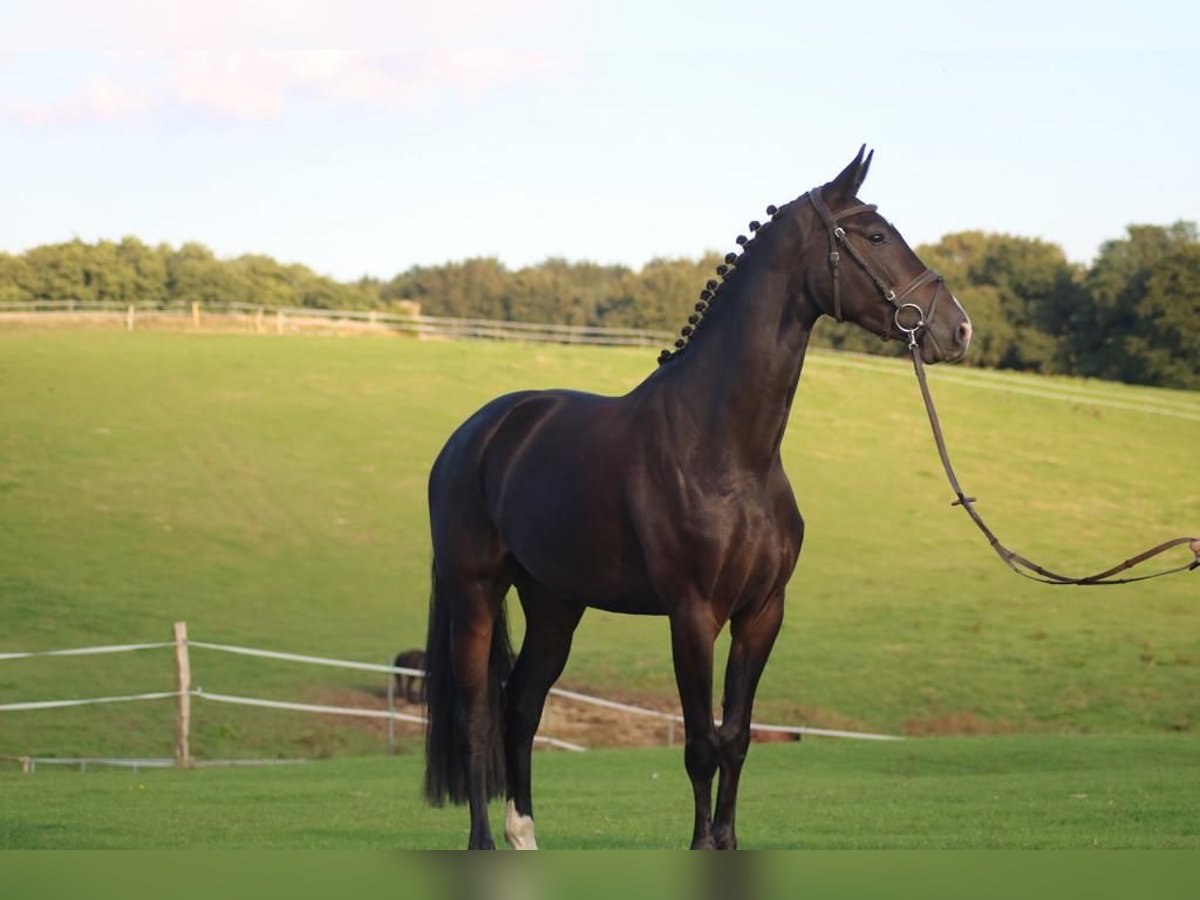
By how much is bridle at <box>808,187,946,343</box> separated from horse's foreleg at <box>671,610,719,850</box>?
3.99 ft

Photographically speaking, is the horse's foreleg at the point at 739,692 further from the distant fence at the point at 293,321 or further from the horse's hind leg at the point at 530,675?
the distant fence at the point at 293,321

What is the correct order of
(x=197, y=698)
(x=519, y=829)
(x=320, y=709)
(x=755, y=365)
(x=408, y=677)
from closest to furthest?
(x=755, y=365) → (x=519, y=829) → (x=320, y=709) → (x=197, y=698) → (x=408, y=677)

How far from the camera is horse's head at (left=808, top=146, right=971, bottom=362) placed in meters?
5.27

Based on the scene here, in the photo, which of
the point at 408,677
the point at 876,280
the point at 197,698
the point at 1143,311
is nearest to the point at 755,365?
the point at 876,280

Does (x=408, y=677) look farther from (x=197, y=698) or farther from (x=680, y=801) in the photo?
(x=680, y=801)

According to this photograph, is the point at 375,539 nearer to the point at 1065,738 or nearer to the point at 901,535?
the point at 901,535

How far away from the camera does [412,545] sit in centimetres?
3381

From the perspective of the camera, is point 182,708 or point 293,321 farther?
point 293,321

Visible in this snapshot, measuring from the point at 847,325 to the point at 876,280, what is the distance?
59.1 metres

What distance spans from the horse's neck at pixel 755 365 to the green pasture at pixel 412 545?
11.3ft

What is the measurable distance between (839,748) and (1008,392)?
3711cm

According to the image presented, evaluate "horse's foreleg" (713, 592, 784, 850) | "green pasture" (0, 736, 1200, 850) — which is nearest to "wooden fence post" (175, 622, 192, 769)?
"green pasture" (0, 736, 1200, 850)

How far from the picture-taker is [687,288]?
233 feet

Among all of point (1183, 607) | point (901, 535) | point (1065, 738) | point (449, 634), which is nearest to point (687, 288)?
point (901, 535)
